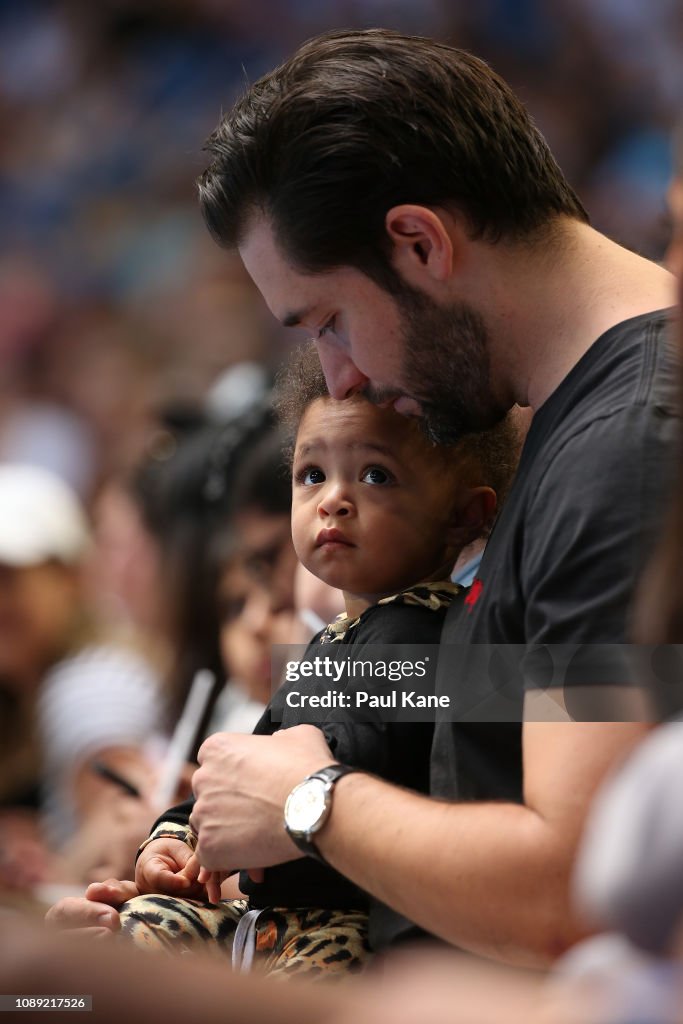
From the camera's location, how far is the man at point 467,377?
4.46ft

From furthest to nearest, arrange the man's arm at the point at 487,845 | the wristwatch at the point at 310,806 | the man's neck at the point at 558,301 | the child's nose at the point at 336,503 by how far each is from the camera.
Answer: the child's nose at the point at 336,503
the man's neck at the point at 558,301
the wristwatch at the point at 310,806
the man's arm at the point at 487,845

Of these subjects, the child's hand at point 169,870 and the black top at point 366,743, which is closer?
the black top at point 366,743

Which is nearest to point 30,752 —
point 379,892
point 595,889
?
point 379,892

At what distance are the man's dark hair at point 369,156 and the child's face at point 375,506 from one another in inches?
9.3

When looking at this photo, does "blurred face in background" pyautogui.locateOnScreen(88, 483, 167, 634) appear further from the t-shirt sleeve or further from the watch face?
the t-shirt sleeve

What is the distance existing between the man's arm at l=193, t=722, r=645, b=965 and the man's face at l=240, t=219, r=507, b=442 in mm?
509

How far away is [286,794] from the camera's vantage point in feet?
5.10

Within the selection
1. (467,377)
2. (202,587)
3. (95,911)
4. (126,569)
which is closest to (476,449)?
(467,377)

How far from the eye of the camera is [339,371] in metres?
1.81

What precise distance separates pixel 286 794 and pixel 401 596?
379 mm

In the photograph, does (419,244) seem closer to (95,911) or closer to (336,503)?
(336,503)

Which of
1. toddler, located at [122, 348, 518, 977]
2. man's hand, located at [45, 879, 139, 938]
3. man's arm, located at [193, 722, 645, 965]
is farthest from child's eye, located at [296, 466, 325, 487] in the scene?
man's hand, located at [45, 879, 139, 938]

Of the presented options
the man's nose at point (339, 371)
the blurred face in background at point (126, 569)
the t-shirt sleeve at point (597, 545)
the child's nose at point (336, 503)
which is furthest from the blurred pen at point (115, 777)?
the t-shirt sleeve at point (597, 545)

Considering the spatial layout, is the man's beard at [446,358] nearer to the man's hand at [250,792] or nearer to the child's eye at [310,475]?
the child's eye at [310,475]
